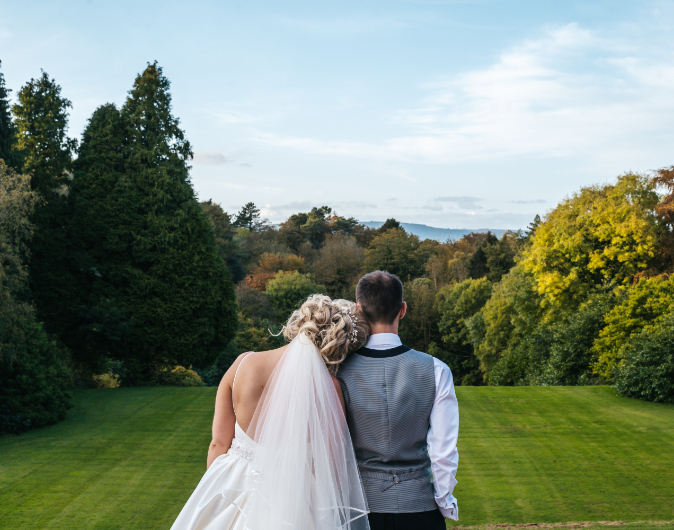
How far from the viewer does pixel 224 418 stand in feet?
9.81

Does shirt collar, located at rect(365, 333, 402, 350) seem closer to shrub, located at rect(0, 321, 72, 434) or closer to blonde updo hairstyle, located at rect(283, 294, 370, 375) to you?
blonde updo hairstyle, located at rect(283, 294, 370, 375)

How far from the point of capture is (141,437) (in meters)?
12.1

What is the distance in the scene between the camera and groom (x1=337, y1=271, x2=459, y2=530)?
2.76 metres

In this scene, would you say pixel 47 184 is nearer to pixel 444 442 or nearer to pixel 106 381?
pixel 106 381

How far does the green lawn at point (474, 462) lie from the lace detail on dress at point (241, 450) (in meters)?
5.17

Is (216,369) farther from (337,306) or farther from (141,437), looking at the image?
(337,306)

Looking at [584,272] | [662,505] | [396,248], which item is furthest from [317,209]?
[662,505]

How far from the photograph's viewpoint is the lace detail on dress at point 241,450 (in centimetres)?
295

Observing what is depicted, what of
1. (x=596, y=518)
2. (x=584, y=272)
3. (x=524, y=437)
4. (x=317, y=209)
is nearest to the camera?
(x=596, y=518)

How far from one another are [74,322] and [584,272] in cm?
1992

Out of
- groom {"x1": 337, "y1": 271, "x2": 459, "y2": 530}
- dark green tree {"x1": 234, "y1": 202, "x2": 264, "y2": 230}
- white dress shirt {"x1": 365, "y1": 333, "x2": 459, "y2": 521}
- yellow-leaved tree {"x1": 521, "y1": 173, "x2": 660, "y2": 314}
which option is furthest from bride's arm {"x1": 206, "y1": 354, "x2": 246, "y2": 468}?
dark green tree {"x1": 234, "y1": 202, "x2": 264, "y2": 230}

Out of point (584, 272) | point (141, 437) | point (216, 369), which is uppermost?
point (584, 272)

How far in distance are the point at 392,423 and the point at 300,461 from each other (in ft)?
1.61

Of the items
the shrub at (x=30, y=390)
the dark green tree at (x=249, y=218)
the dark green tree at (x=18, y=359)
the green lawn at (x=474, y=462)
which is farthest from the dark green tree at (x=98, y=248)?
the dark green tree at (x=249, y=218)
